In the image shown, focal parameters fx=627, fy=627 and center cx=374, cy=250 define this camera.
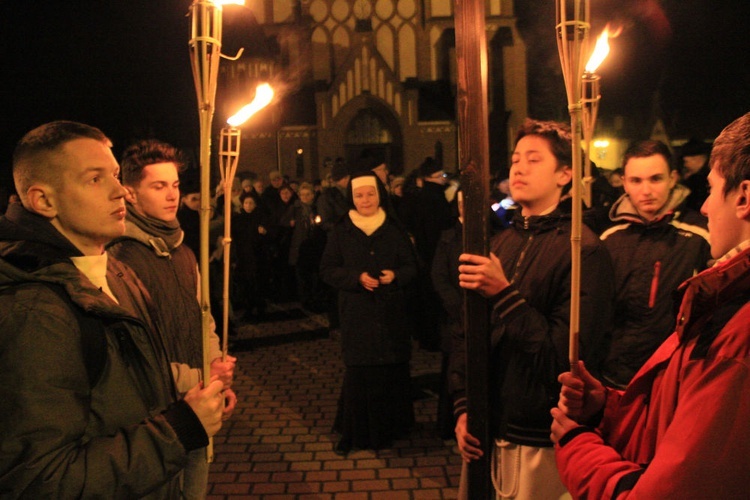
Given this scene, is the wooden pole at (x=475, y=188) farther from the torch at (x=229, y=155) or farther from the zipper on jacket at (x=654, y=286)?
the zipper on jacket at (x=654, y=286)

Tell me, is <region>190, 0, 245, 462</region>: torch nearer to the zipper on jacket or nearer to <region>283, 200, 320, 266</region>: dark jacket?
the zipper on jacket

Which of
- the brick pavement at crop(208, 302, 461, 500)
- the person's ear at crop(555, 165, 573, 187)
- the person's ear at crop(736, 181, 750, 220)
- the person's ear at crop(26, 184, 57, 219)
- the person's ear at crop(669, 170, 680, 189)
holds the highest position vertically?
the person's ear at crop(669, 170, 680, 189)

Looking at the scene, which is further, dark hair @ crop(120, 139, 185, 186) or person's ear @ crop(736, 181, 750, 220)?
dark hair @ crop(120, 139, 185, 186)

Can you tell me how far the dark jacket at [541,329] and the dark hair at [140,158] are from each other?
75.4 inches

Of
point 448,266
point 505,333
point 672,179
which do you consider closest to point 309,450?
point 448,266

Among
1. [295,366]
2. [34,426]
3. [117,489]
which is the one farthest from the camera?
[295,366]

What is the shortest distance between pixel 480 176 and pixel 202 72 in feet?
3.01

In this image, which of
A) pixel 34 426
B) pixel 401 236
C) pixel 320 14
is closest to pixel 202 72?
pixel 34 426

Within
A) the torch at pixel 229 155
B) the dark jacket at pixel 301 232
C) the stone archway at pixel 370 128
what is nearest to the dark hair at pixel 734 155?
the torch at pixel 229 155

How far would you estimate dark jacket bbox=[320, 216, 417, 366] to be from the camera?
4.95 meters

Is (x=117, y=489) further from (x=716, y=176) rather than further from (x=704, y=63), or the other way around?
(x=704, y=63)

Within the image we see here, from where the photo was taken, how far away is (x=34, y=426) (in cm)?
149

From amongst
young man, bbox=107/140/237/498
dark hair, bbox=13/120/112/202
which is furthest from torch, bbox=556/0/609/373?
young man, bbox=107/140/237/498

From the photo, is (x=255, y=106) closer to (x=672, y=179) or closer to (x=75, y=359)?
(x=75, y=359)
